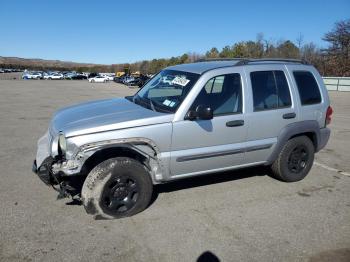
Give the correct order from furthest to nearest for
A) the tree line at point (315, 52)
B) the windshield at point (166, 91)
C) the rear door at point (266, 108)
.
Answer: the tree line at point (315, 52)
the rear door at point (266, 108)
the windshield at point (166, 91)

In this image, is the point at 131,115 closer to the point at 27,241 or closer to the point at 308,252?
the point at 27,241

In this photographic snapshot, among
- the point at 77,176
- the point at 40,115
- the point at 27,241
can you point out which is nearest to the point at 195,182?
the point at 77,176

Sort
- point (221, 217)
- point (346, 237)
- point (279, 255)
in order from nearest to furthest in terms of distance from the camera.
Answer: point (279, 255), point (346, 237), point (221, 217)

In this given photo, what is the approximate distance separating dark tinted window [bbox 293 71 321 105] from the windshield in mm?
1869

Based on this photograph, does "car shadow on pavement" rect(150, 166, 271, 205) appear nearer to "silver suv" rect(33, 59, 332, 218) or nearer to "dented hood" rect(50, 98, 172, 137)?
"silver suv" rect(33, 59, 332, 218)

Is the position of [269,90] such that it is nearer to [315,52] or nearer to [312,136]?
[312,136]

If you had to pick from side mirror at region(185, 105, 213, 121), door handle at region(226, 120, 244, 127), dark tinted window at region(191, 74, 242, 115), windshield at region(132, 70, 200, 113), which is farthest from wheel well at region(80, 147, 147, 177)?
door handle at region(226, 120, 244, 127)

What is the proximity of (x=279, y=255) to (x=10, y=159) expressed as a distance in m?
5.30

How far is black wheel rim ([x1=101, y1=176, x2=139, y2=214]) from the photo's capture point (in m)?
4.39

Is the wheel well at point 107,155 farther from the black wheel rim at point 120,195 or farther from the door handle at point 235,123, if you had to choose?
the door handle at point 235,123

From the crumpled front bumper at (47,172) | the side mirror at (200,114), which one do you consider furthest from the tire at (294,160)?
the crumpled front bumper at (47,172)

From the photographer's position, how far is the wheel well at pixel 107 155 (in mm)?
4395

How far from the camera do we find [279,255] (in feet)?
12.4

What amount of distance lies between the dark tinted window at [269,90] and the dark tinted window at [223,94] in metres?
0.27
